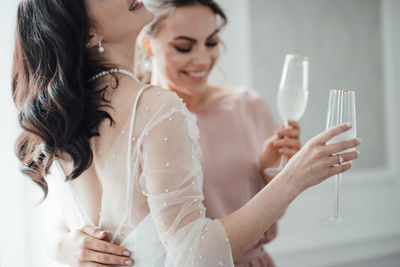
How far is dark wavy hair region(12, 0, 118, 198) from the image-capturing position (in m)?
0.93

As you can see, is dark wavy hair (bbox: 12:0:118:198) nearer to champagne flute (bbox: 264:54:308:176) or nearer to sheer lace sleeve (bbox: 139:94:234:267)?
sheer lace sleeve (bbox: 139:94:234:267)

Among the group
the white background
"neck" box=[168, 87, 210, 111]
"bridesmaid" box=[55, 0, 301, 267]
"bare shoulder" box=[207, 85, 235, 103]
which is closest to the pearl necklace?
"bridesmaid" box=[55, 0, 301, 267]

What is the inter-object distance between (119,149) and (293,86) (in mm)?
629

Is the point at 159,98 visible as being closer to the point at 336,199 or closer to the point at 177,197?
the point at 177,197

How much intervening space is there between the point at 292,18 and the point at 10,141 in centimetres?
209

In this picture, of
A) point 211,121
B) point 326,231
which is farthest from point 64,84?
point 326,231

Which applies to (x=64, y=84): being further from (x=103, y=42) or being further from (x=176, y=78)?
(x=176, y=78)

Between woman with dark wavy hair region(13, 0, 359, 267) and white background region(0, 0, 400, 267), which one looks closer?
woman with dark wavy hair region(13, 0, 359, 267)

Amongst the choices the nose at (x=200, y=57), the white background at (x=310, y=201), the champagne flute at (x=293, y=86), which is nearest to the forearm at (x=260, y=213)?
the champagne flute at (x=293, y=86)

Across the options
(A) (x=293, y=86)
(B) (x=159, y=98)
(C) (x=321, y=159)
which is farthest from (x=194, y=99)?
(C) (x=321, y=159)

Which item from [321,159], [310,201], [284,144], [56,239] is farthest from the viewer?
[310,201]

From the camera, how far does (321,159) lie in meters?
0.86

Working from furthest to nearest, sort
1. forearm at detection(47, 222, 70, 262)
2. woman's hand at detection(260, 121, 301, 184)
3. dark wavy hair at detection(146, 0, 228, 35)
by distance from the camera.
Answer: dark wavy hair at detection(146, 0, 228, 35)
woman's hand at detection(260, 121, 301, 184)
forearm at detection(47, 222, 70, 262)

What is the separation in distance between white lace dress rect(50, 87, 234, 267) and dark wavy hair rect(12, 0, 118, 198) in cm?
8
